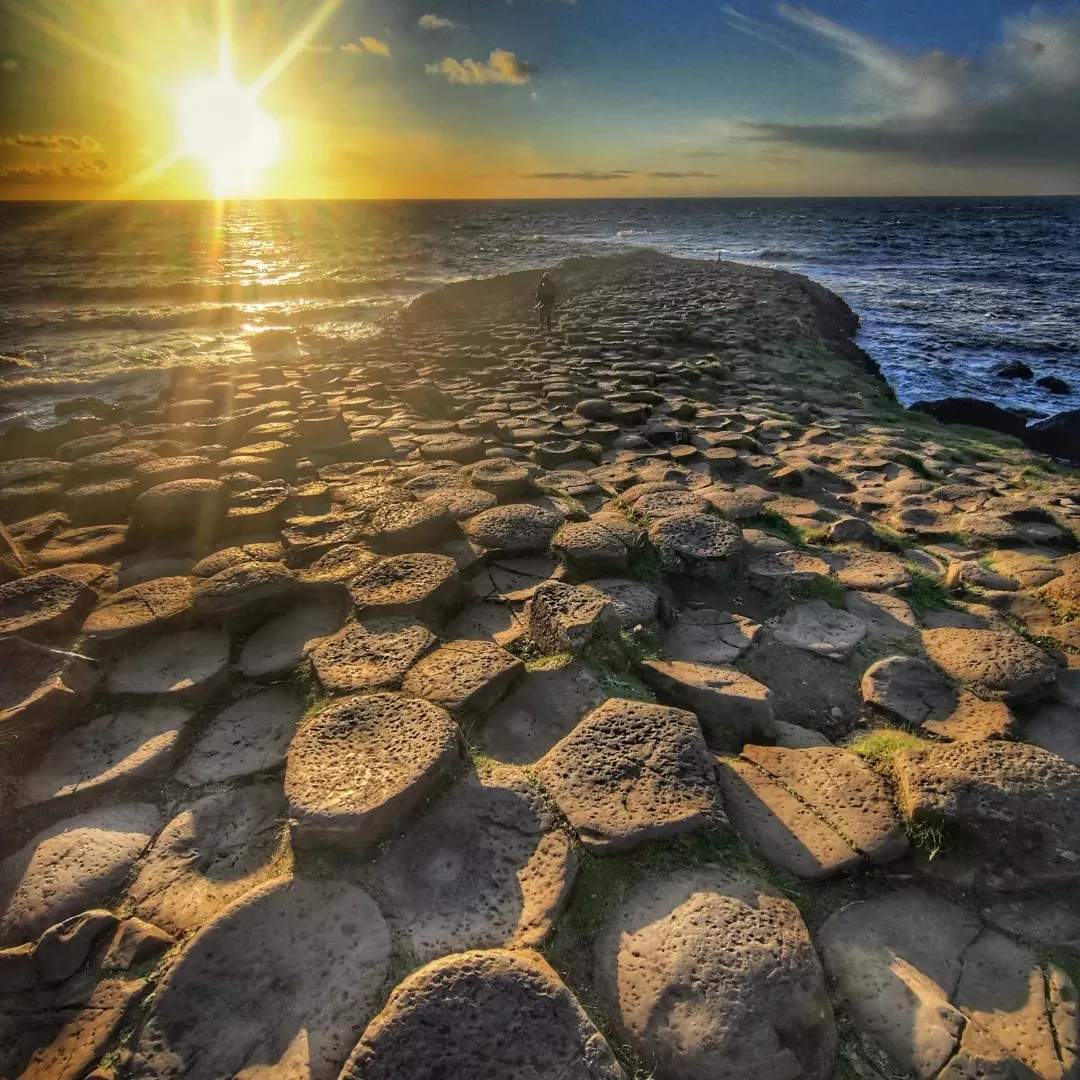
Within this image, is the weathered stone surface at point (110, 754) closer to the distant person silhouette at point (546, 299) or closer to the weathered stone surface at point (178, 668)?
the weathered stone surface at point (178, 668)

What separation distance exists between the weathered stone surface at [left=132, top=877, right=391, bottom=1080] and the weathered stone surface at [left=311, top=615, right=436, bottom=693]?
2.35 ft

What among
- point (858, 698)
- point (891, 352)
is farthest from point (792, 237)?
point (858, 698)

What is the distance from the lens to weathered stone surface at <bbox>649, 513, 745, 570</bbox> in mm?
3064

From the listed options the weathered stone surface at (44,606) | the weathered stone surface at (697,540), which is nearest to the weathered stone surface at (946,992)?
the weathered stone surface at (697,540)

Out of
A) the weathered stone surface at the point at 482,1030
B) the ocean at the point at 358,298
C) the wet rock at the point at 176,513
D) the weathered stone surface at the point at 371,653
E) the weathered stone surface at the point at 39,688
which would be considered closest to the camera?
the weathered stone surface at the point at 482,1030

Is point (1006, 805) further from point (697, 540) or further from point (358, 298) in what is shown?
point (358, 298)

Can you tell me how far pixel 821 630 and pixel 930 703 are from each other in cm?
52

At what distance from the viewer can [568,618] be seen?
2412 millimetres

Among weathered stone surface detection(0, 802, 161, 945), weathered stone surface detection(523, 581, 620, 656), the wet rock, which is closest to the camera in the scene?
weathered stone surface detection(0, 802, 161, 945)

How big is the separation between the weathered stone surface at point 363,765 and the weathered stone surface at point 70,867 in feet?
1.54

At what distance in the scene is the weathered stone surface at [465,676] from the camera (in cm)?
213

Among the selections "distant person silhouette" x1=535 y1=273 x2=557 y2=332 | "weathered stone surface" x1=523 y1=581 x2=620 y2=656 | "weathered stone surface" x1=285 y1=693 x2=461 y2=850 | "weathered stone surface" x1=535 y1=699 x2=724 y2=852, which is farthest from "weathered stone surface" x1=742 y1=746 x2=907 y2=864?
"distant person silhouette" x1=535 y1=273 x2=557 y2=332

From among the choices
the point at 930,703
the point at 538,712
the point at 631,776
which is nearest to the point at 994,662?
the point at 930,703

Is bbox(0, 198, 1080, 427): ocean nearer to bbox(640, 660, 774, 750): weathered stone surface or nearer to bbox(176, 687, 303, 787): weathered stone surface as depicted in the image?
bbox(176, 687, 303, 787): weathered stone surface
